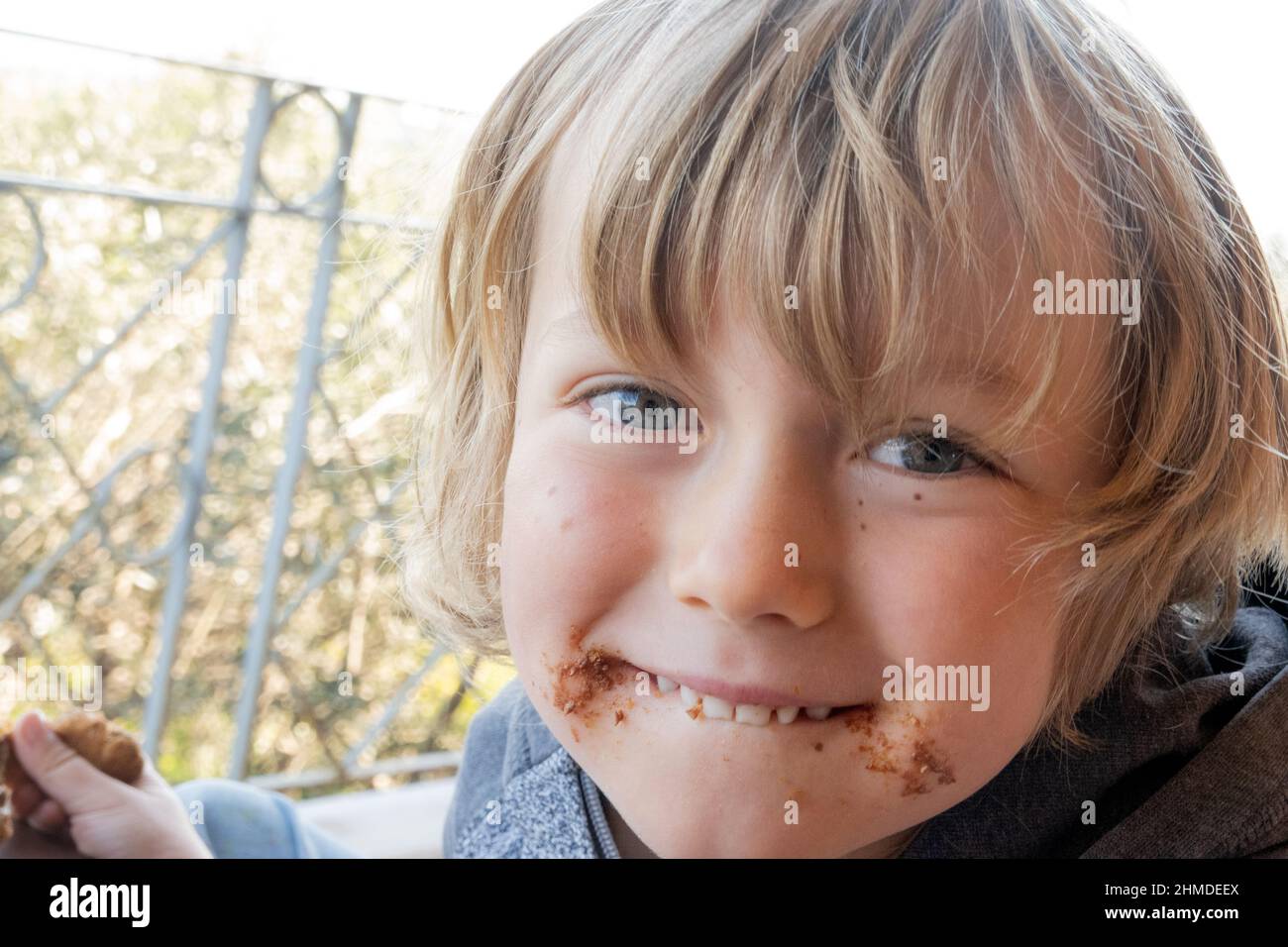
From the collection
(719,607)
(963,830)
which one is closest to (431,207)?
(719,607)

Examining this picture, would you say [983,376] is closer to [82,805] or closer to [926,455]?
[926,455]

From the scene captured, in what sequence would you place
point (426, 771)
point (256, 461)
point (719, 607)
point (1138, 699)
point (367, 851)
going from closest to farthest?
point (719, 607) < point (1138, 699) < point (367, 851) < point (256, 461) < point (426, 771)

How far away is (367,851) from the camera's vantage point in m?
1.12

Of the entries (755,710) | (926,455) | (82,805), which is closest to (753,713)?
(755,710)

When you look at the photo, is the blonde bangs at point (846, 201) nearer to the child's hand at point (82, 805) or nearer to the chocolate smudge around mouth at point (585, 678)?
the chocolate smudge around mouth at point (585, 678)

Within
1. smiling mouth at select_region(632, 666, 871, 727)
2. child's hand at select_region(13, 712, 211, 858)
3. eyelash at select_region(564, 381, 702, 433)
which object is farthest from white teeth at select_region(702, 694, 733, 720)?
child's hand at select_region(13, 712, 211, 858)

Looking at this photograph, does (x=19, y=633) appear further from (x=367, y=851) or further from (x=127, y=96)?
(x=127, y=96)

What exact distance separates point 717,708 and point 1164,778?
28cm

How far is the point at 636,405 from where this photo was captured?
0.56 metres

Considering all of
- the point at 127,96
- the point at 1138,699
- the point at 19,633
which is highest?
the point at 127,96

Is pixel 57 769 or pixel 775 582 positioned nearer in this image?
pixel 775 582

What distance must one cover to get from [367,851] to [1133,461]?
84 cm

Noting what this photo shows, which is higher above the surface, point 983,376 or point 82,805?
point 983,376

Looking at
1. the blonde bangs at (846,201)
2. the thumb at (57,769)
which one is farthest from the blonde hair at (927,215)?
the thumb at (57,769)
